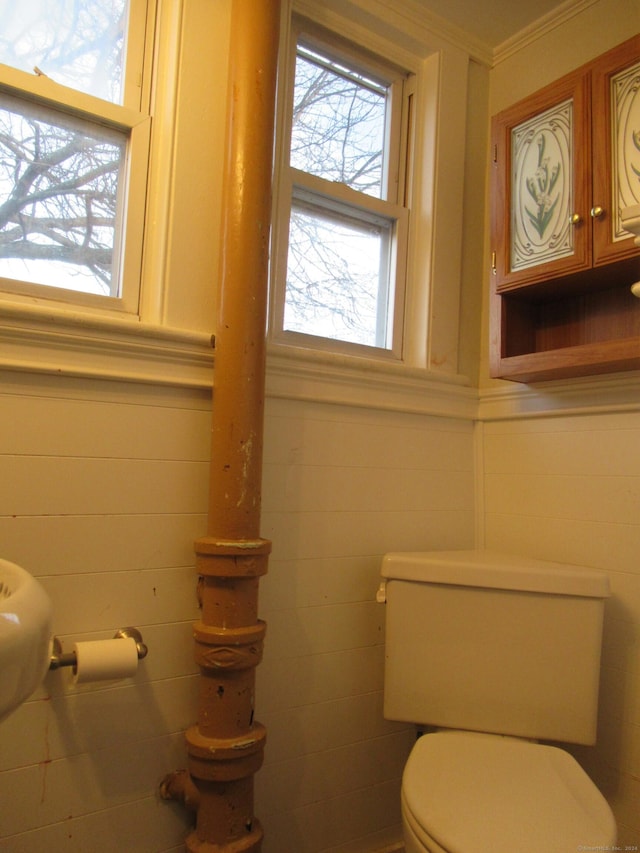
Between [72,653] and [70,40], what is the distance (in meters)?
→ 1.30

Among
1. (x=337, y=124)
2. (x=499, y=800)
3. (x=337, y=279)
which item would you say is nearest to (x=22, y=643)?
(x=499, y=800)

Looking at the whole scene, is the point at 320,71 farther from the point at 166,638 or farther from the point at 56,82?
the point at 166,638

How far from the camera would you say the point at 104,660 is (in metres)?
1.05

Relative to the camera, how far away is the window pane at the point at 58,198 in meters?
1.19

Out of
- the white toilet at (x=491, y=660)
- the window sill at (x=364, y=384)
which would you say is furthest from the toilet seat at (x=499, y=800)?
the window sill at (x=364, y=384)

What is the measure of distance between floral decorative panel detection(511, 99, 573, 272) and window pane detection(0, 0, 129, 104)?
102cm

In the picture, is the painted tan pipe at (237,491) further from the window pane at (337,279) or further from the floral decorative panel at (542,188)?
the floral decorative panel at (542,188)

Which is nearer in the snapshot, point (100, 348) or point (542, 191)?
point (100, 348)

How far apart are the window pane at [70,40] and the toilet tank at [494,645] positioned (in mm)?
1310

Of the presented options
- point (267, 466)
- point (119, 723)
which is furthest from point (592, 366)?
point (119, 723)

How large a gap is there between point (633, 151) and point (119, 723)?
1.65m

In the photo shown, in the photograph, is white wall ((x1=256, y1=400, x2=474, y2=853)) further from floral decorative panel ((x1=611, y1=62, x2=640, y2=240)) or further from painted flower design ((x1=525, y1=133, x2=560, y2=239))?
floral decorative panel ((x1=611, y1=62, x2=640, y2=240))

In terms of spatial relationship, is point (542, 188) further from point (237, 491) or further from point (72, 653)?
point (72, 653)

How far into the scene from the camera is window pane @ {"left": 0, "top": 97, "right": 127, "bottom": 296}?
3.91 ft
